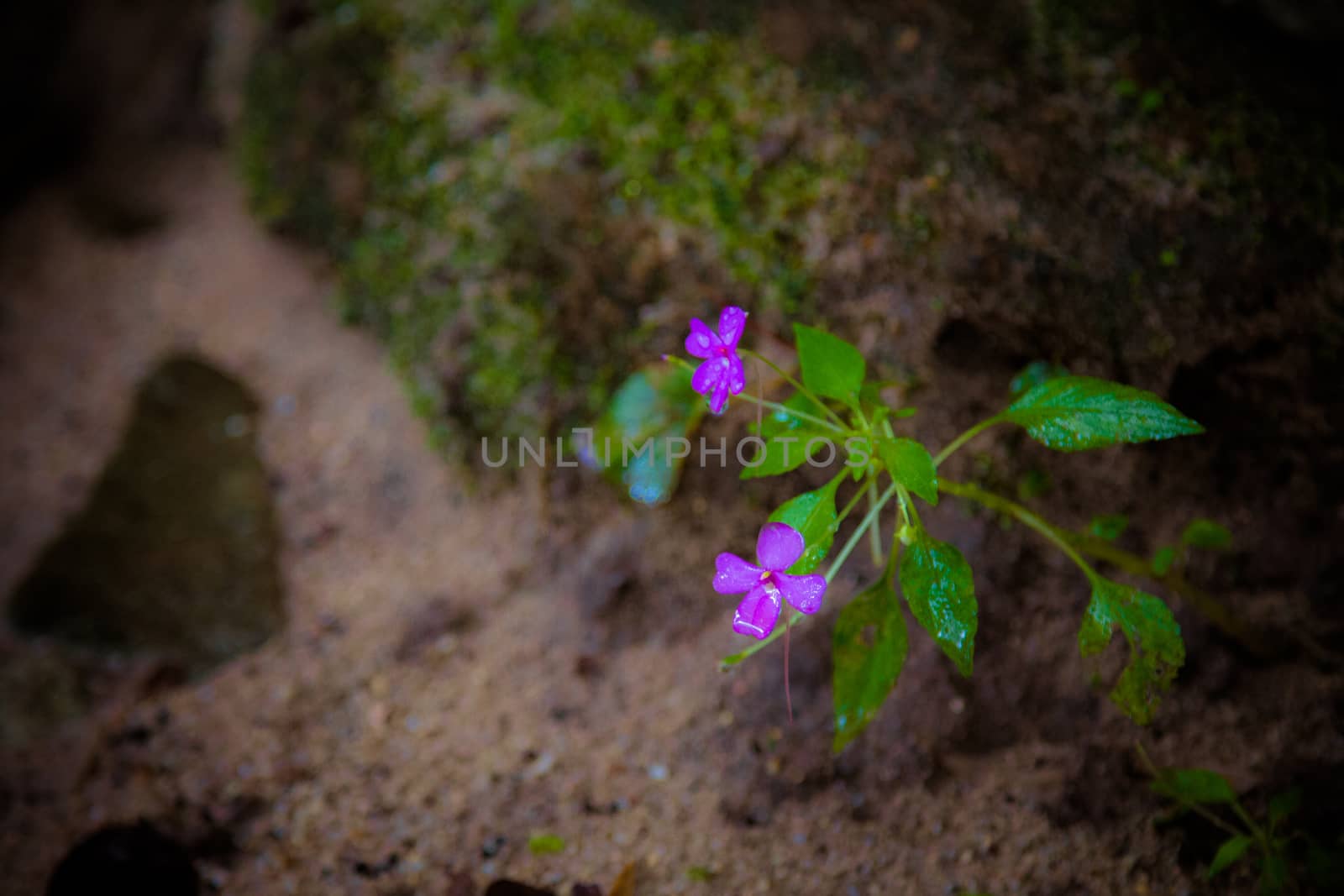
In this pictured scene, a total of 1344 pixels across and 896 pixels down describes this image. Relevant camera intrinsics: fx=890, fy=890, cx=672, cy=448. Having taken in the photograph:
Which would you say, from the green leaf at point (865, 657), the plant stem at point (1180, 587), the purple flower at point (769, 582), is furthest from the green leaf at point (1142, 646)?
the purple flower at point (769, 582)

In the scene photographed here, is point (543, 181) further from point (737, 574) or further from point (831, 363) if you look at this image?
point (737, 574)

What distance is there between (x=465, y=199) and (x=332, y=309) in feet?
2.84

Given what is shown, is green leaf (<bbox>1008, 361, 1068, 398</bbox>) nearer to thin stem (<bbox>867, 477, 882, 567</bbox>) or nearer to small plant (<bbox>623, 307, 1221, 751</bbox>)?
small plant (<bbox>623, 307, 1221, 751</bbox>)

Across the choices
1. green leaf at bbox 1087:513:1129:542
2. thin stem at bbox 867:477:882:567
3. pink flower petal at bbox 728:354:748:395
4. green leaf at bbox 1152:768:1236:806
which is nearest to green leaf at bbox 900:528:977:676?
thin stem at bbox 867:477:882:567

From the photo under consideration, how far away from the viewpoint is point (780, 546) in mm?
1220

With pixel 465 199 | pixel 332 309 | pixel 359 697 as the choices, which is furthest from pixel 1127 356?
pixel 332 309

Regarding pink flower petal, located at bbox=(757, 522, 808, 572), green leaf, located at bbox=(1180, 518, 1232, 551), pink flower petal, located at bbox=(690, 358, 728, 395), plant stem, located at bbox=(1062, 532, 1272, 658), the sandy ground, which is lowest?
the sandy ground

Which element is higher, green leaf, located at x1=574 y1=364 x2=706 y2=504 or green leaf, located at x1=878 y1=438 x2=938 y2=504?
green leaf, located at x1=878 y1=438 x2=938 y2=504

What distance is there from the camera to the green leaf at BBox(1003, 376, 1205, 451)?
127 cm

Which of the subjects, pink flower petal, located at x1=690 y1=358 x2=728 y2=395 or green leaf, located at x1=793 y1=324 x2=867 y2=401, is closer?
pink flower petal, located at x1=690 y1=358 x2=728 y2=395

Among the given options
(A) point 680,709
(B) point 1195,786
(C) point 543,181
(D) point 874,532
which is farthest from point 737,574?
(C) point 543,181

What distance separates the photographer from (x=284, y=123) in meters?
3.17

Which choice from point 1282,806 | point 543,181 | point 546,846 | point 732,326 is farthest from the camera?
point 543,181

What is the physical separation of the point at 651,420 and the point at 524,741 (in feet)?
2.64
